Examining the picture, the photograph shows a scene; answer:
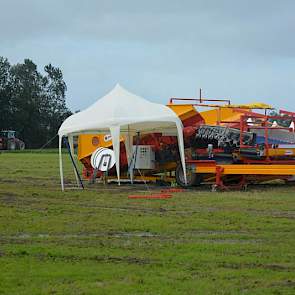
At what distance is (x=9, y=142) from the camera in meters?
79.0

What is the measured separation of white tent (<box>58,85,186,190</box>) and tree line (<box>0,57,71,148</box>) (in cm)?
6717

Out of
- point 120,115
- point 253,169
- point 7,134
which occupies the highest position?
point 120,115

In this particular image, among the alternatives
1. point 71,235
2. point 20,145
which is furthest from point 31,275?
point 20,145

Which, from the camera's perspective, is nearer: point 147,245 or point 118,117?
point 147,245

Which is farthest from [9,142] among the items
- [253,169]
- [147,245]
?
[147,245]

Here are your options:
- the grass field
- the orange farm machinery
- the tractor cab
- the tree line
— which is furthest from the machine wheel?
the tree line

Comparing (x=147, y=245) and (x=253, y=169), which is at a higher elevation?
(x=253, y=169)

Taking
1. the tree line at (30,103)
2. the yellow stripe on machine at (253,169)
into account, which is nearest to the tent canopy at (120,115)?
the yellow stripe on machine at (253,169)

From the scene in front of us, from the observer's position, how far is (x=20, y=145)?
266ft

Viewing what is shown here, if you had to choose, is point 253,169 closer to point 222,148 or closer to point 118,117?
point 222,148

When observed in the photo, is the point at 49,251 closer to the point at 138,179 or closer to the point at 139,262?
the point at 139,262

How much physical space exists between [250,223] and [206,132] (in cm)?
846

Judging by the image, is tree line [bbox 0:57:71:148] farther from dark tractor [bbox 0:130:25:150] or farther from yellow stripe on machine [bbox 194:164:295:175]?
yellow stripe on machine [bbox 194:164:295:175]

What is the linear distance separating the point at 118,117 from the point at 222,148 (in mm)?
3042
